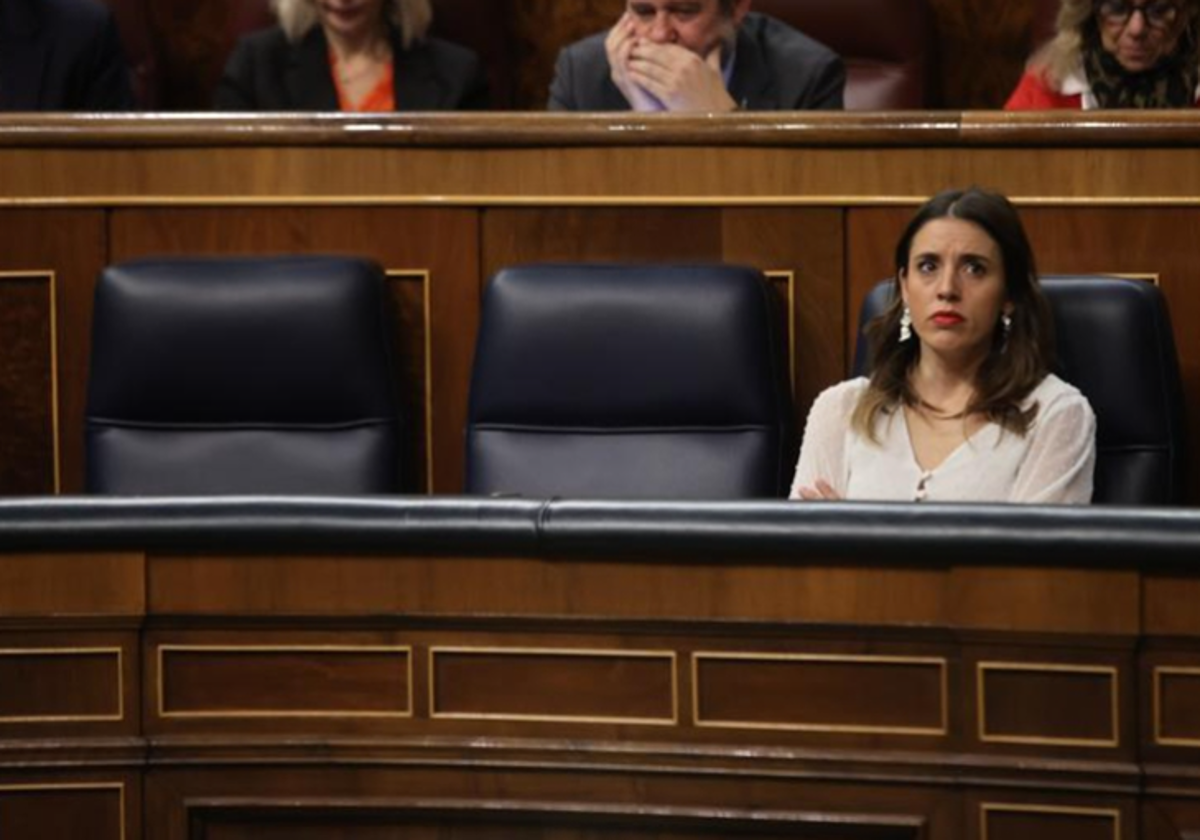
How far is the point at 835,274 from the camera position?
1.84 m

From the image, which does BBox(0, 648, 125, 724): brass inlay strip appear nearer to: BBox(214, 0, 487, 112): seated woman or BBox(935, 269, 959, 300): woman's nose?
BBox(935, 269, 959, 300): woman's nose

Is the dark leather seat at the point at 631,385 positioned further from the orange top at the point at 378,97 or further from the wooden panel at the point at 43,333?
the orange top at the point at 378,97

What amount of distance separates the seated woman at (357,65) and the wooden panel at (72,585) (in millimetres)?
911

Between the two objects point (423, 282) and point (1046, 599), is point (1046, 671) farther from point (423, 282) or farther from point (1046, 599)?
point (423, 282)

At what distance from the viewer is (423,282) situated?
190 centimetres

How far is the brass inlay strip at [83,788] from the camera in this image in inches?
53.0

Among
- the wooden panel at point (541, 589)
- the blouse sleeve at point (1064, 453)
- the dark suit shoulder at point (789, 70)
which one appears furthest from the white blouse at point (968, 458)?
the dark suit shoulder at point (789, 70)

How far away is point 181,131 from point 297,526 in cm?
67

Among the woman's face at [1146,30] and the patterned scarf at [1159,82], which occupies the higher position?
the woman's face at [1146,30]

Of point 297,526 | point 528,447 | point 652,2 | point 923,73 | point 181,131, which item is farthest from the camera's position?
point 923,73

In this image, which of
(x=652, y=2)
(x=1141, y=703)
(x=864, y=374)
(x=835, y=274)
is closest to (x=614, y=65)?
(x=652, y=2)

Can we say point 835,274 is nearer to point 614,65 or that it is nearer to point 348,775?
point 614,65

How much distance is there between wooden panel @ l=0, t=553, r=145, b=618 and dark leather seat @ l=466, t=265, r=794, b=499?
469mm

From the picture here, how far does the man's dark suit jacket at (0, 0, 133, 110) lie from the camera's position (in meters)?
2.21
